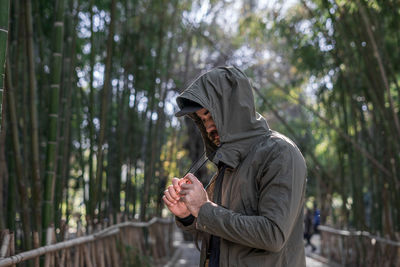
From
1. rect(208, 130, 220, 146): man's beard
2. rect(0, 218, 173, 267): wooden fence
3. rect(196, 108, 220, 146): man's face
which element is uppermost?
rect(196, 108, 220, 146): man's face

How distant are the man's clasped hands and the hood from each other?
114 millimetres

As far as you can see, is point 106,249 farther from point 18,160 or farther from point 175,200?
point 175,200

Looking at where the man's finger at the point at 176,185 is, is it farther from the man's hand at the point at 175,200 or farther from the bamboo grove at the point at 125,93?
the bamboo grove at the point at 125,93

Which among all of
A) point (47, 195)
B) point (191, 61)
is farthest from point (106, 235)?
point (191, 61)

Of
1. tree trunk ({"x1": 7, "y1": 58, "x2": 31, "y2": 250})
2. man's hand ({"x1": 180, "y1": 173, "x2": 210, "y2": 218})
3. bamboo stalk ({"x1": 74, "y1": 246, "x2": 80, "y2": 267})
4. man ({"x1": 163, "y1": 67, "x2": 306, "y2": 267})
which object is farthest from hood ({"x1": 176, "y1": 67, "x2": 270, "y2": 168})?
bamboo stalk ({"x1": 74, "y1": 246, "x2": 80, "y2": 267})

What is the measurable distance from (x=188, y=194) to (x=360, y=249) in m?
5.73

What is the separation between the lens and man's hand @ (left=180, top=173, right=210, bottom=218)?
1660mm

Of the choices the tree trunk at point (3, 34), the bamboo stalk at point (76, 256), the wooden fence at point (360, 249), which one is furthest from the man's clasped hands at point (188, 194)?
the wooden fence at point (360, 249)

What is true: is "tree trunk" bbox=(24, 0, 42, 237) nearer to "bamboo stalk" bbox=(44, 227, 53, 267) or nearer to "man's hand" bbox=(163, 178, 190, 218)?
"bamboo stalk" bbox=(44, 227, 53, 267)

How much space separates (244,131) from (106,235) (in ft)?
9.98

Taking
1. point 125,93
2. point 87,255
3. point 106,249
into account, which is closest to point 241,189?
point 87,255

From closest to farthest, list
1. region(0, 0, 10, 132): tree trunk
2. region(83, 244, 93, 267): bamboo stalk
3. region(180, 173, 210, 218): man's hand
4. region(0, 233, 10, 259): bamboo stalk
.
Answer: region(180, 173, 210, 218): man's hand < region(0, 0, 10, 132): tree trunk < region(0, 233, 10, 259): bamboo stalk < region(83, 244, 93, 267): bamboo stalk

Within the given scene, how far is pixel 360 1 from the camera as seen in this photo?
462 centimetres

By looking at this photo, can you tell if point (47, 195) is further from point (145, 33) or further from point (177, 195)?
point (145, 33)
